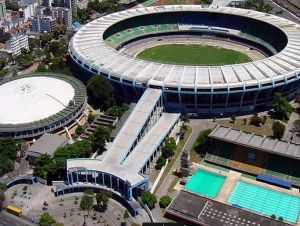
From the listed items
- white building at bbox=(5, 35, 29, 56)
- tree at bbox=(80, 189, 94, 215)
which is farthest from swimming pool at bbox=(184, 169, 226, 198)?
white building at bbox=(5, 35, 29, 56)

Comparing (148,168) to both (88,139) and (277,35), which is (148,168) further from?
(277,35)

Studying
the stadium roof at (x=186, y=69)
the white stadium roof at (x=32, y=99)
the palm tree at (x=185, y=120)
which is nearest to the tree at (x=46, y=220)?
the white stadium roof at (x=32, y=99)

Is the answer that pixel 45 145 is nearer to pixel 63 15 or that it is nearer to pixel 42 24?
pixel 42 24

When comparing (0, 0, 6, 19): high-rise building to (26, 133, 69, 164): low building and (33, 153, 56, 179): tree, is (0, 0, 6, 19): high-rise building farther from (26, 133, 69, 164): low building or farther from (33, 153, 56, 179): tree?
(33, 153, 56, 179): tree

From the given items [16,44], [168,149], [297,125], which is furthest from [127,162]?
[16,44]

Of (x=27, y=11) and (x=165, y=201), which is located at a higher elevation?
(x=165, y=201)

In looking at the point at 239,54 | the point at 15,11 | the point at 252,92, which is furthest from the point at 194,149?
the point at 15,11

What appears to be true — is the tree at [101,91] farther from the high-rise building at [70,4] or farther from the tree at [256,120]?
the high-rise building at [70,4]
